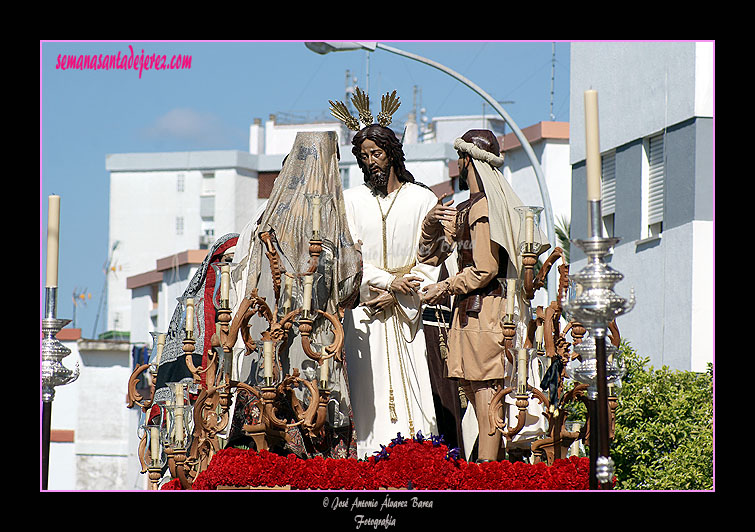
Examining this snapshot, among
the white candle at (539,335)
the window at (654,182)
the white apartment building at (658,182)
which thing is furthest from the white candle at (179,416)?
the window at (654,182)

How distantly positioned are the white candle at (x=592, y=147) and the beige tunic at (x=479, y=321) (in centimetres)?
257

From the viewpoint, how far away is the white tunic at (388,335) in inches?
433

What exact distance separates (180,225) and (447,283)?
120 ft

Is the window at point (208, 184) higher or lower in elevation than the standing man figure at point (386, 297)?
higher

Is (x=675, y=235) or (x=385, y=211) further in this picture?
(x=675, y=235)

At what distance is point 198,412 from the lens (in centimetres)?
1020

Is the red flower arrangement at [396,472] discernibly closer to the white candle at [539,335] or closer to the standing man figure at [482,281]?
the standing man figure at [482,281]

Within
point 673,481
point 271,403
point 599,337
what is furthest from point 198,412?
Result: point 673,481

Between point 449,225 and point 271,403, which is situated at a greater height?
point 449,225

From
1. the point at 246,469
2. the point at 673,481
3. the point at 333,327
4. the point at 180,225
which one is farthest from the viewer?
the point at 180,225

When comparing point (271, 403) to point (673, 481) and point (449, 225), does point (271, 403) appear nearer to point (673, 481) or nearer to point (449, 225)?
point (449, 225)

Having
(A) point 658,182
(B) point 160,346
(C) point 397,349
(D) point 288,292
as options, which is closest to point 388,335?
(C) point 397,349

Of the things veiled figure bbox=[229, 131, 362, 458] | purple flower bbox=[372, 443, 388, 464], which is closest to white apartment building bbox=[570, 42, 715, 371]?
veiled figure bbox=[229, 131, 362, 458]

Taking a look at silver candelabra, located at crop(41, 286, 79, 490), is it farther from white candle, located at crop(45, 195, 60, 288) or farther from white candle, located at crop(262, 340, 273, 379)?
white candle, located at crop(262, 340, 273, 379)
